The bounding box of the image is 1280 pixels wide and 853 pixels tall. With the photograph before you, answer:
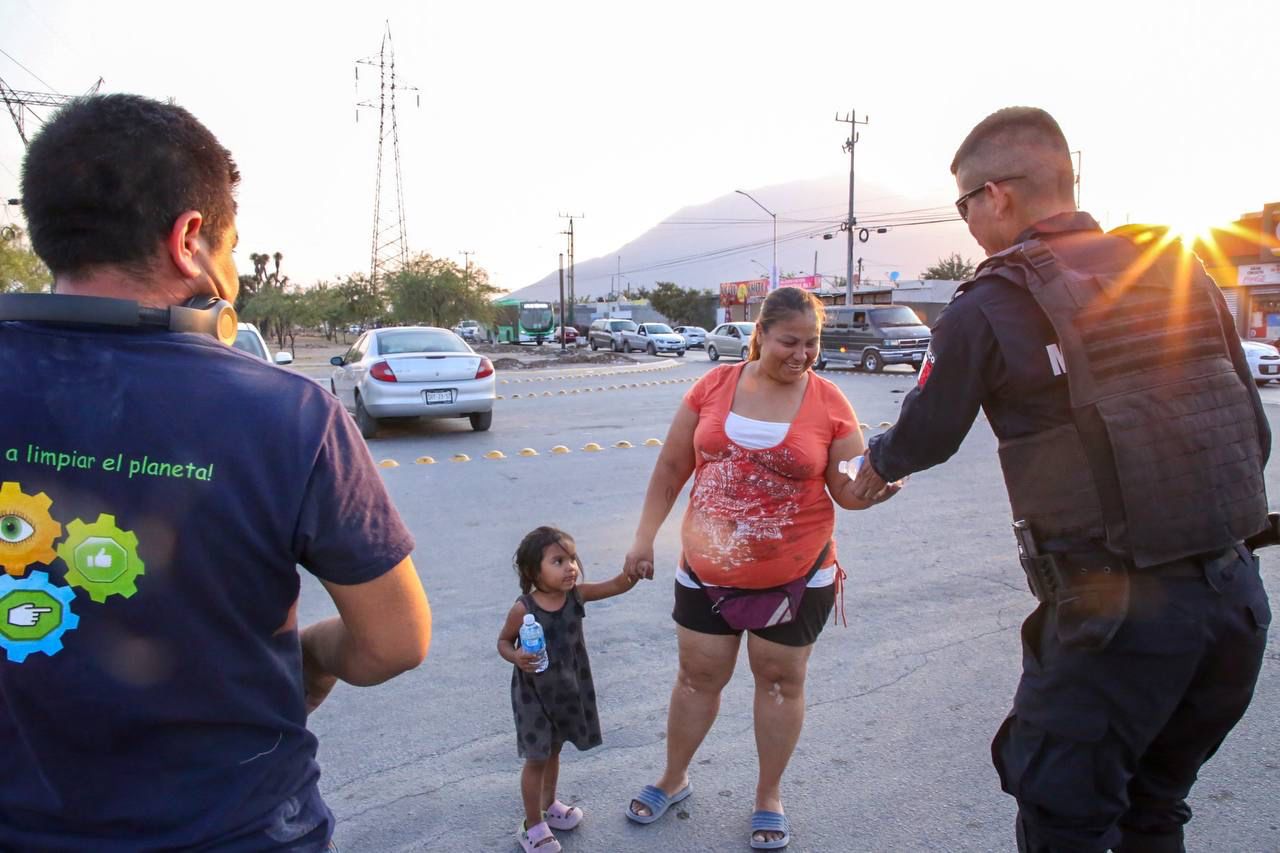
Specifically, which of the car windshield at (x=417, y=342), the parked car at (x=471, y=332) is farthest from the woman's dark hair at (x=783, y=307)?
Result: the parked car at (x=471, y=332)

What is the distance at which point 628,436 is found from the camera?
12.0 m

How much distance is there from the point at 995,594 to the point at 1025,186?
3.44 metres

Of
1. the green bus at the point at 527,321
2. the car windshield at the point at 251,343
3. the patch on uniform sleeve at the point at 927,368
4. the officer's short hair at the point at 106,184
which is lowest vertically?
the patch on uniform sleeve at the point at 927,368

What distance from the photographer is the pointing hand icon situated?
49.3 inches

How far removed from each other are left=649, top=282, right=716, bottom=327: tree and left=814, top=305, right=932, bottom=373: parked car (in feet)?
174

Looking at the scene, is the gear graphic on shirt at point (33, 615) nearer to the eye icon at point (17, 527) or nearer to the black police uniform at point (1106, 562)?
the eye icon at point (17, 527)

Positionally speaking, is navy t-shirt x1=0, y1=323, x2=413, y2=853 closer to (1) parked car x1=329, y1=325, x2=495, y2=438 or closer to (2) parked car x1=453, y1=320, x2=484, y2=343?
(1) parked car x1=329, y1=325, x2=495, y2=438

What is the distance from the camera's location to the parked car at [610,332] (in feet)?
144

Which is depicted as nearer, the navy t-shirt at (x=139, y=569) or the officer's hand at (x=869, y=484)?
the navy t-shirt at (x=139, y=569)

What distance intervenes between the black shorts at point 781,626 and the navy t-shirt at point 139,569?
6.25 feet

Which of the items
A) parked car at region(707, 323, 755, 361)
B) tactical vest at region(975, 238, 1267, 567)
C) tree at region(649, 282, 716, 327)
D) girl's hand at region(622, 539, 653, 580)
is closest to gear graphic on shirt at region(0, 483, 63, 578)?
tactical vest at region(975, 238, 1267, 567)

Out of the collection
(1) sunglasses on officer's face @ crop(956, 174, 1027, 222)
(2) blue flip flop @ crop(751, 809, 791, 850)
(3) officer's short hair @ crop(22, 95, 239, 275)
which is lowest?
(2) blue flip flop @ crop(751, 809, 791, 850)

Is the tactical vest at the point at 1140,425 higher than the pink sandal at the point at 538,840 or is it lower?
higher

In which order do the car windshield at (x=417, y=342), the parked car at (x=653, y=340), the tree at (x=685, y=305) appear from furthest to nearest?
the tree at (x=685, y=305)
the parked car at (x=653, y=340)
the car windshield at (x=417, y=342)
